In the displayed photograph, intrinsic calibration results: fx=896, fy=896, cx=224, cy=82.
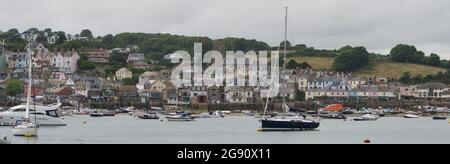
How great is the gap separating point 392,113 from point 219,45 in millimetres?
72160

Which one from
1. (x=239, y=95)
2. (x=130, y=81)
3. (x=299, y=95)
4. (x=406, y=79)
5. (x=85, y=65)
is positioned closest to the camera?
(x=239, y=95)

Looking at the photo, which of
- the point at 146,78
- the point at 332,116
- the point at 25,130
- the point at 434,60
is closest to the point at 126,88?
the point at 146,78

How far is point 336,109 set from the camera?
11431 centimetres

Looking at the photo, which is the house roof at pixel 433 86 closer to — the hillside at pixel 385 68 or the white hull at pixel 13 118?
the hillside at pixel 385 68

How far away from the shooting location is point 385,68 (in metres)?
170

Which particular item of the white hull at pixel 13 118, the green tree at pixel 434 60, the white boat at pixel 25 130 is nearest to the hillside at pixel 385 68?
the green tree at pixel 434 60

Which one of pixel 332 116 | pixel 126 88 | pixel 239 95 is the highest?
pixel 126 88

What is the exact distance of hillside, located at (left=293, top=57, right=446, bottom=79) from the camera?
164525 millimetres

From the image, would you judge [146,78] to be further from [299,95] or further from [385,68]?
[385,68]

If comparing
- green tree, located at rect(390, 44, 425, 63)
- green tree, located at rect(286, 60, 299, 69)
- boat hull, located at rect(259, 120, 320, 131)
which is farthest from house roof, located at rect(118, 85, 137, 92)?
boat hull, located at rect(259, 120, 320, 131)

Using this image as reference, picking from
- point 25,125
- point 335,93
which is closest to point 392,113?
point 335,93

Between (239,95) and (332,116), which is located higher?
(239,95)

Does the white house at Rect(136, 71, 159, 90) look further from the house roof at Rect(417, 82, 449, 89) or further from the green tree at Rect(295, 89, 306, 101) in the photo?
the house roof at Rect(417, 82, 449, 89)
